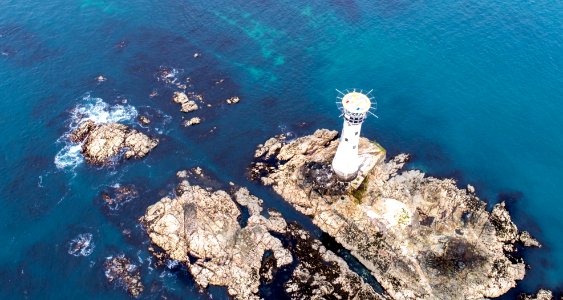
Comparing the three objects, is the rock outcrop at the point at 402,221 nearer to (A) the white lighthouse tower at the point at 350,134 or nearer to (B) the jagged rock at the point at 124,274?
(A) the white lighthouse tower at the point at 350,134

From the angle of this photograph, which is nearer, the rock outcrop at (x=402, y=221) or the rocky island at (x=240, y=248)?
the rocky island at (x=240, y=248)

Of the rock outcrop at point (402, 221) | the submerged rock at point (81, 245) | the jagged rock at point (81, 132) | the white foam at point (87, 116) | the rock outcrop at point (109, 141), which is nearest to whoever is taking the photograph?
the rock outcrop at point (402, 221)

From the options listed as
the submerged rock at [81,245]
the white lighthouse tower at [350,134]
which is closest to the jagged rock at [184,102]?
the submerged rock at [81,245]

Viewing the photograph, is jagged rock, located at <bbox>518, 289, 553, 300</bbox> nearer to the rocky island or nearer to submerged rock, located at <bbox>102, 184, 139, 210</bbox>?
the rocky island

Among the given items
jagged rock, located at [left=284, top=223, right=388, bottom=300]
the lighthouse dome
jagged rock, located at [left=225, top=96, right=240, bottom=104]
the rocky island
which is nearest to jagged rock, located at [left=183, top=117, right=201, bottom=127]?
jagged rock, located at [left=225, top=96, right=240, bottom=104]

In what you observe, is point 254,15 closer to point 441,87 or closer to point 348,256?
point 441,87

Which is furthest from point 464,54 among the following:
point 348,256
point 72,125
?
point 72,125
